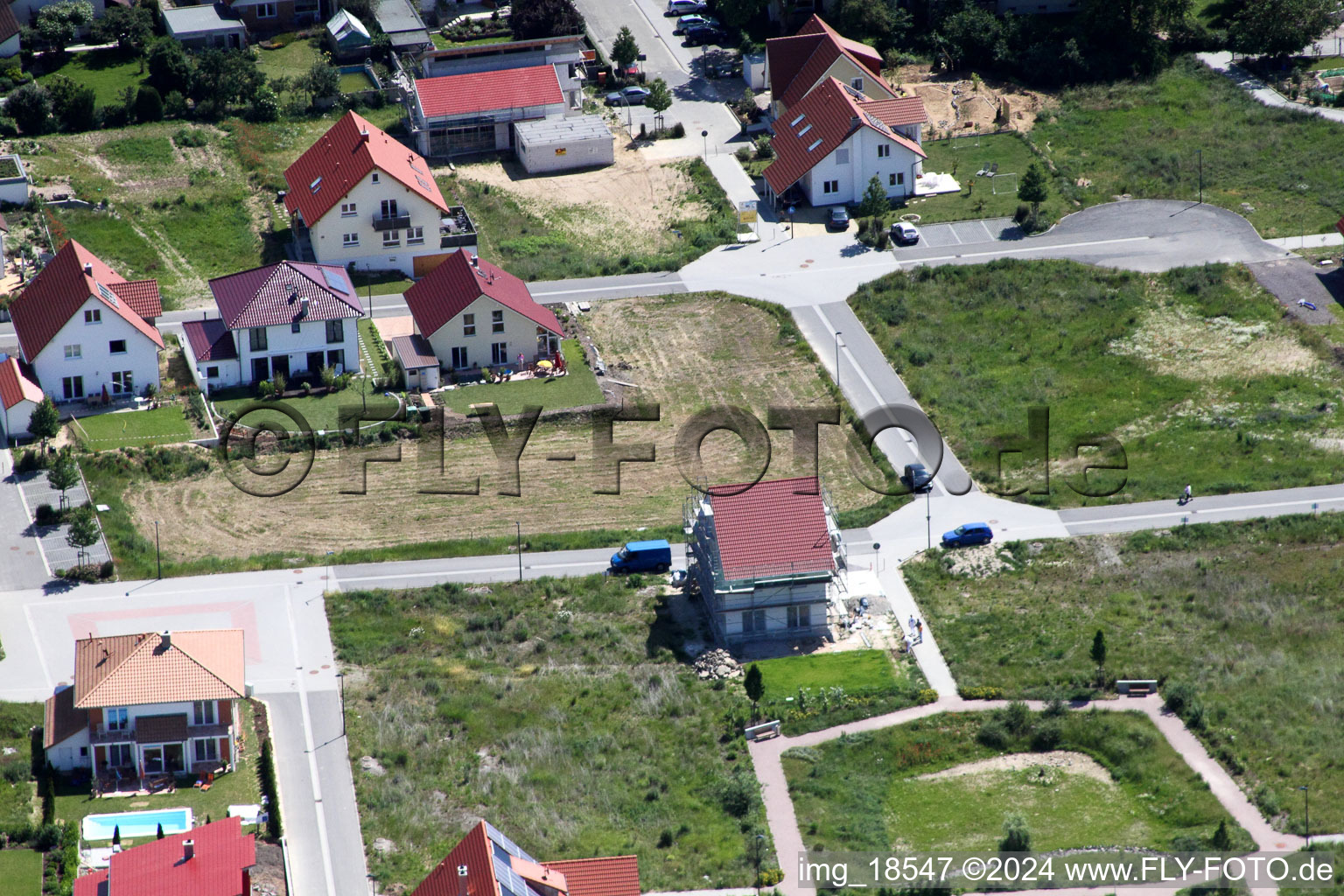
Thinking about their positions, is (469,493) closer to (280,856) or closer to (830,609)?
(830,609)

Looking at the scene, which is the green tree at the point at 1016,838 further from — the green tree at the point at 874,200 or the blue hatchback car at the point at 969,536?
the green tree at the point at 874,200

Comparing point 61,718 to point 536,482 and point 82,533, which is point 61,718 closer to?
point 82,533

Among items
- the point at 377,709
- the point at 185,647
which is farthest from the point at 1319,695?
the point at 185,647

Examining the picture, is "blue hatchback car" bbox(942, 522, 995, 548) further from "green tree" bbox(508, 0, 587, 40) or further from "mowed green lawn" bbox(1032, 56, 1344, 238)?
"green tree" bbox(508, 0, 587, 40)

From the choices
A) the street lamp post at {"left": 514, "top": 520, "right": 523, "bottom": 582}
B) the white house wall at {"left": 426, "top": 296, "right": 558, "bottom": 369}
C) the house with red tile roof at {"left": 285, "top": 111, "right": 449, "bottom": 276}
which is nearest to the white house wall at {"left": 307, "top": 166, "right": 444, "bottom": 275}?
the house with red tile roof at {"left": 285, "top": 111, "right": 449, "bottom": 276}

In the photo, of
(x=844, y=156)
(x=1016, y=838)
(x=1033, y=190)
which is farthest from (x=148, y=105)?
(x=1016, y=838)
